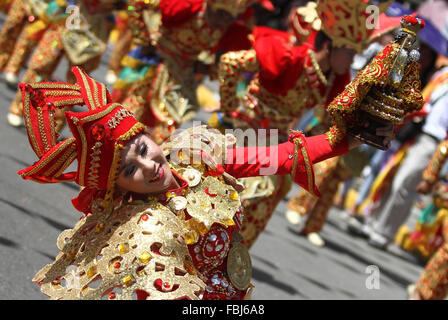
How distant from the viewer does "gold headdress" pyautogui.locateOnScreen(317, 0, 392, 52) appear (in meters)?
3.95

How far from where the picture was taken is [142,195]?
8.85ft

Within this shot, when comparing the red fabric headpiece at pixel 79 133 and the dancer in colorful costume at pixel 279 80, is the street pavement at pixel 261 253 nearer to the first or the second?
the dancer in colorful costume at pixel 279 80

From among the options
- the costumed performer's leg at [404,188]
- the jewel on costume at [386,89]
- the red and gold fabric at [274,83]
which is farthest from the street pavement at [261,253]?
the jewel on costume at [386,89]

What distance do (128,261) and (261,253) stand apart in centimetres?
334

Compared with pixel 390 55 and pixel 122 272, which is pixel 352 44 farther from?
pixel 122 272

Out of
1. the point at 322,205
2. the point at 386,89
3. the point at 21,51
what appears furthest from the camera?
the point at 21,51

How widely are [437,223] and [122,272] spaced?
6.59 meters

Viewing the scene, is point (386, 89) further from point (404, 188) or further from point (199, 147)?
point (404, 188)

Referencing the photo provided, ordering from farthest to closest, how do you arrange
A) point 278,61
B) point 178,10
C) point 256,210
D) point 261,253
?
1. point 261,253
2. point 178,10
3. point 256,210
4. point 278,61

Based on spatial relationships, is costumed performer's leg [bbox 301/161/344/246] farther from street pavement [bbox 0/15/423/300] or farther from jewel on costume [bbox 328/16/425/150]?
jewel on costume [bbox 328/16/425/150]

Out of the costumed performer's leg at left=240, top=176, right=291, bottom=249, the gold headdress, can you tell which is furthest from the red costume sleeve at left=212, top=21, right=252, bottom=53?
the costumed performer's leg at left=240, top=176, right=291, bottom=249

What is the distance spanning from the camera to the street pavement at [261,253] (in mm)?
3777

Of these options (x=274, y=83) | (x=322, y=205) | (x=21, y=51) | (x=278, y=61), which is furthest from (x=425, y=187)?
(x=21, y=51)
